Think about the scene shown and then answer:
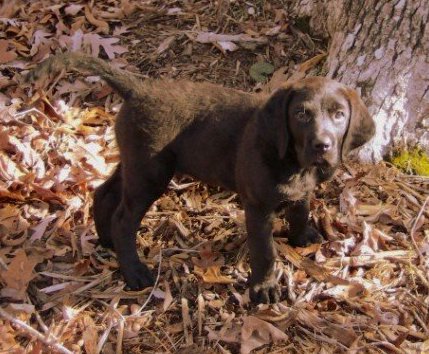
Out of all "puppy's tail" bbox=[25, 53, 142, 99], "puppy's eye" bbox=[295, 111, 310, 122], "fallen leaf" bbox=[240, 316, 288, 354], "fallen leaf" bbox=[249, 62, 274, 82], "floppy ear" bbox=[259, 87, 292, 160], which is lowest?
"fallen leaf" bbox=[240, 316, 288, 354]

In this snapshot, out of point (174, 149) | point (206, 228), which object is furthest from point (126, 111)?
point (206, 228)

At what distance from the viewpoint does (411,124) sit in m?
4.70

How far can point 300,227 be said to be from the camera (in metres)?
4.26

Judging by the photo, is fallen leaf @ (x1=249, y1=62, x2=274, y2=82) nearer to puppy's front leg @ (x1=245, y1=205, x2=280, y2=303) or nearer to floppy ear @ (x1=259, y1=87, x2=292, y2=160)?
floppy ear @ (x1=259, y1=87, x2=292, y2=160)

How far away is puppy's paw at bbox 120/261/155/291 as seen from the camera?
412 cm

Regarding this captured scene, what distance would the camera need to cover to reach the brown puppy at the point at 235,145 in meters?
3.51

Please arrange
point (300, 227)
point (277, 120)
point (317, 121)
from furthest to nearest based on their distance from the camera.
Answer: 1. point (300, 227)
2. point (277, 120)
3. point (317, 121)

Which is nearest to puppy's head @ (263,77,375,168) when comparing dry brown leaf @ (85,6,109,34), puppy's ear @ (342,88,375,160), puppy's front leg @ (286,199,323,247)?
puppy's ear @ (342,88,375,160)

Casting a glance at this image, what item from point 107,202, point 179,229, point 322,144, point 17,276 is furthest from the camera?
point 179,229

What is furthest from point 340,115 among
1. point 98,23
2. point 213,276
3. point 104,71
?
point 98,23

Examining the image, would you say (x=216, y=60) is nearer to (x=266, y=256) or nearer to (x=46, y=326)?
(x=266, y=256)

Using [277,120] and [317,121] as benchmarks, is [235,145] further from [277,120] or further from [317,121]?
[317,121]

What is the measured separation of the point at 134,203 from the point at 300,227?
1.16 metres

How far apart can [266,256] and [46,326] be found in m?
1.45
